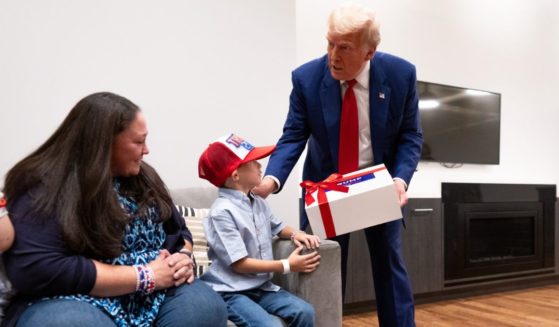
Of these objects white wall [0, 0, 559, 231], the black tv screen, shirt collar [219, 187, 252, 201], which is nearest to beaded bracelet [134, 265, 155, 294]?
shirt collar [219, 187, 252, 201]

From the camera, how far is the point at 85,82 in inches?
78.0

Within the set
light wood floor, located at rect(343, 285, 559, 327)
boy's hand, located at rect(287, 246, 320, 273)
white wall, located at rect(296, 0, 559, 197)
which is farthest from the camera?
white wall, located at rect(296, 0, 559, 197)

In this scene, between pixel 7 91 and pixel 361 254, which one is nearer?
pixel 7 91

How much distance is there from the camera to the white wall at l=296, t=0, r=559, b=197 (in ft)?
11.6

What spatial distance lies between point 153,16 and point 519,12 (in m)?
3.48

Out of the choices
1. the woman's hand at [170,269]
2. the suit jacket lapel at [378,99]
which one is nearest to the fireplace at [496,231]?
the suit jacket lapel at [378,99]

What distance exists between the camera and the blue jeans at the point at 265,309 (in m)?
1.33

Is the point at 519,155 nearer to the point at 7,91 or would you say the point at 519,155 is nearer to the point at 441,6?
the point at 441,6

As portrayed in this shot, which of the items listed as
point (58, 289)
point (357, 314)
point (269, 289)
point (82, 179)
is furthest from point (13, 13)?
point (357, 314)

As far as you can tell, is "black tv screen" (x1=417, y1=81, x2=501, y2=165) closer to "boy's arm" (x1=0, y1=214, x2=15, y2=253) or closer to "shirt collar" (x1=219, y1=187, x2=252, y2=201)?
"shirt collar" (x1=219, y1=187, x2=252, y2=201)

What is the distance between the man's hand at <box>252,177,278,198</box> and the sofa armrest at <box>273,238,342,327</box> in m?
0.20

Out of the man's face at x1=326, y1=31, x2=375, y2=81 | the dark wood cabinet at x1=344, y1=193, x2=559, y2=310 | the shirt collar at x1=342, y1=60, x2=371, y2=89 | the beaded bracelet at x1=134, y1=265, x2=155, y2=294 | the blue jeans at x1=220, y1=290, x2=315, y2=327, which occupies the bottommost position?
the dark wood cabinet at x1=344, y1=193, x2=559, y2=310

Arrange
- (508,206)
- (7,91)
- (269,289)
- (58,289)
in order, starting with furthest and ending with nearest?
1. (508,206)
2. (7,91)
3. (269,289)
4. (58,289)

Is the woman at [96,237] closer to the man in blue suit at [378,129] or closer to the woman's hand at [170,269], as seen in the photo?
the woman's hand at [170,269]
